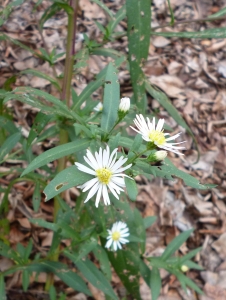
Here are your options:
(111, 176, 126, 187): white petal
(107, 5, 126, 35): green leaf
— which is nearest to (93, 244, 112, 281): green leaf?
(111, 176, 126, 187): white petal

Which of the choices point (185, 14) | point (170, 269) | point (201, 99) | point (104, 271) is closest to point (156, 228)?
point (170, 269)

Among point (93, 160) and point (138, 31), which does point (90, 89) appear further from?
point (93, 160)

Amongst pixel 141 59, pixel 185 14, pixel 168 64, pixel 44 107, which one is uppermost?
pixel 185 14

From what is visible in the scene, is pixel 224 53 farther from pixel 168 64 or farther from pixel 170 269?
pixel 170 269

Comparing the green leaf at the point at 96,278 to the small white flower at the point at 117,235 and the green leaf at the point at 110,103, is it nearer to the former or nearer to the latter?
the small white flower at the point at 117,235

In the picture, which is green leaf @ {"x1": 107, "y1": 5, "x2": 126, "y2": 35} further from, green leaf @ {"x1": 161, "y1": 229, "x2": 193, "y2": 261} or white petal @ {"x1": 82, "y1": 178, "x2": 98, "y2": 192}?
green leaf @ {"x1": 161, "y1": 229, "x2": 193, "y2": 261}

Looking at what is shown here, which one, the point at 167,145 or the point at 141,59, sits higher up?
the point at 141,59

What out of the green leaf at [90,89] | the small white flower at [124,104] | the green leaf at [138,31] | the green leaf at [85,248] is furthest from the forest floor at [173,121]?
the small white flower at [124,104]
